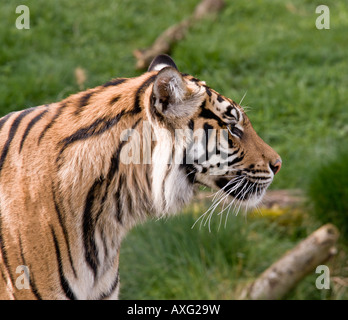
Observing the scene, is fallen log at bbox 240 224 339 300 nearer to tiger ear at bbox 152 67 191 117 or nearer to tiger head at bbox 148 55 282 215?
tiger head at bbox 148 55 282 215

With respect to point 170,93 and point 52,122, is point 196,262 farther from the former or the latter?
point 170,93

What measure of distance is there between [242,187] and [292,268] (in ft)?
5.02

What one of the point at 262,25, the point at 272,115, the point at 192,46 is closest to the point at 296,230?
the point at 272,115

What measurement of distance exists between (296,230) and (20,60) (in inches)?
123

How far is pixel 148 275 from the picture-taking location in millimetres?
3893

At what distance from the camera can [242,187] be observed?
2371 millimetres

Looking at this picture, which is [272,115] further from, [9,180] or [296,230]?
[9,180]

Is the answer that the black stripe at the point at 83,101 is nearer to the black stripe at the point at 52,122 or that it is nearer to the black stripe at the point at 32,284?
the black stripe at the point at 52,122

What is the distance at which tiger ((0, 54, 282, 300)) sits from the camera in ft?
6.96

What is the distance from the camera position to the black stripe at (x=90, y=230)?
2.17 meters

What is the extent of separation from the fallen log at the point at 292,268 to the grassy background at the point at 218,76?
0.21 m

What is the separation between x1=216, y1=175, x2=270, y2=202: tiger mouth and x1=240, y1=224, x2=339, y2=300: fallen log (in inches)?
55.7

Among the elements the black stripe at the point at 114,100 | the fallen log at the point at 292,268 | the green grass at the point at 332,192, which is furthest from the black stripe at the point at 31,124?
the green grass at the point at 332,192

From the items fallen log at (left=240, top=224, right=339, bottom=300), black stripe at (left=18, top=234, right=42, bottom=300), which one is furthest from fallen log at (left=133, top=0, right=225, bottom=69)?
black stripe at (left=18, top=234, right=42, bottom=300)
